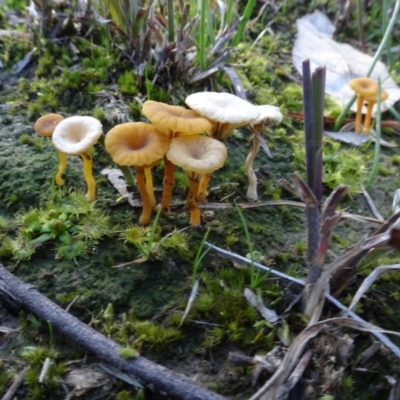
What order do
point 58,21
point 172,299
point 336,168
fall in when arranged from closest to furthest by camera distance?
point 172,299 → point 336,168 → point 58,21

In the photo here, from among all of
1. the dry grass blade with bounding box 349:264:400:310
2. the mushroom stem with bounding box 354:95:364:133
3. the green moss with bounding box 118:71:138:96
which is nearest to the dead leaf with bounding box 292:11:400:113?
the mushroom stem with bounding box 354:95:364:133

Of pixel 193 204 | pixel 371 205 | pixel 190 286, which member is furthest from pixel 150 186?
pixel 371 205

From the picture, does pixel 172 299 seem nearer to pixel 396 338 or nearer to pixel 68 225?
pixel 68 225

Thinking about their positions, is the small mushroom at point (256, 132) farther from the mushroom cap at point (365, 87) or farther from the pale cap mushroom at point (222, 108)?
the mushroom cap at point (365, 87)

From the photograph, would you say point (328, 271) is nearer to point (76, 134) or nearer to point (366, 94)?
point (76, 134)

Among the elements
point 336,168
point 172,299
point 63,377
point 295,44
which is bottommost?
point 63,377

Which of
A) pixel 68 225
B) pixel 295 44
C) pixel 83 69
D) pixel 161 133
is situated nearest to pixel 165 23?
pixel 83 69
